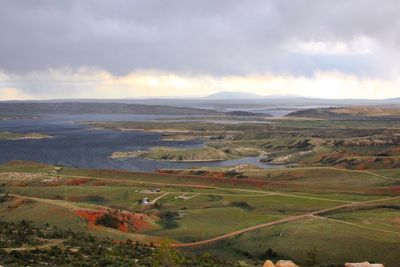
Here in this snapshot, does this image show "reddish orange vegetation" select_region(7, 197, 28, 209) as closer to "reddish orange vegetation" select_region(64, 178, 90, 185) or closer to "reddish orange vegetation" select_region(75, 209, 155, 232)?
"reddish orange vegetation" select_region(75, 209, 155, 232)

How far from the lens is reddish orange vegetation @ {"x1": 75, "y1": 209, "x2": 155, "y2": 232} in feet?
196

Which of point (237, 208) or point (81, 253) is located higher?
point (81, 253)

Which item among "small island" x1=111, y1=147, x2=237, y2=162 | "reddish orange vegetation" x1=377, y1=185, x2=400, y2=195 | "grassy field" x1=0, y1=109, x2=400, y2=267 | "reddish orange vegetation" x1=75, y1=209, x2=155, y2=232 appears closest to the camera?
"grassy field" x1=0, y1=109, x2=400, y2=267

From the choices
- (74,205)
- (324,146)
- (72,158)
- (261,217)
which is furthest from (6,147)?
(261,217)

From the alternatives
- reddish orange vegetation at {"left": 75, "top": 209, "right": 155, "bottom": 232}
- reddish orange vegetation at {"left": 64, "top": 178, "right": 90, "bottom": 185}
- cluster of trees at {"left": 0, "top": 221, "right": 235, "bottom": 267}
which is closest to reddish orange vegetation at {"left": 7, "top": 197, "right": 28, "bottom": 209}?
reddish orange vegetation at {"left": 75, "top": 209, "right": 155, "bottom": 232}

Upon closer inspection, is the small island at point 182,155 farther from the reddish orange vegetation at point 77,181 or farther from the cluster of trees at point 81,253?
the cluster of trees at point 81,253

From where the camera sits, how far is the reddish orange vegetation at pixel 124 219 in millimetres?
59612

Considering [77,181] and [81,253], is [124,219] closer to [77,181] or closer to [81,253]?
[81,253]

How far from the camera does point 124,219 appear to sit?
201ft

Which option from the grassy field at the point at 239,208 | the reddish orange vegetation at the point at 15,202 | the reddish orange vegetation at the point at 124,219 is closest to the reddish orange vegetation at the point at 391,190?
the grassy field at the point at 239,208

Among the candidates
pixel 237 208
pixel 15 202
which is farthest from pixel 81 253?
pixel 237 208

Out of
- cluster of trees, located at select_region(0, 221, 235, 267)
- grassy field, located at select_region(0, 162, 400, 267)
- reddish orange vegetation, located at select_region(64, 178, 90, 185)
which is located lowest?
reddish orange vegetation, located at select_region(64, 178, 90, 185)

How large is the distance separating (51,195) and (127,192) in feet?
40.5

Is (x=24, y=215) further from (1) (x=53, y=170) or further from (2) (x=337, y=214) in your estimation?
(1) (x=53, y=170)
